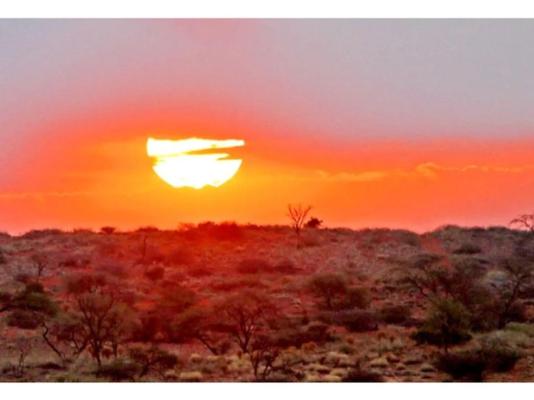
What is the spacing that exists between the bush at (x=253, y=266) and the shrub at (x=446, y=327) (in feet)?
54.2

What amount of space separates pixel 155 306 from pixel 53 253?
16.4 metres

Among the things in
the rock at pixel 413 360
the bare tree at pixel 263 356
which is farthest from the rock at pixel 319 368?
the rock at pixel 413 360

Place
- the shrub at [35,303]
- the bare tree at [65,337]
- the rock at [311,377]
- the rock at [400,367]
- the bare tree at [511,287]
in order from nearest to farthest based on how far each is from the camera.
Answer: the rock at [311,377]
the rock at [400,367]
the bare tree at [65,337]
the bare tree at [511,287]
the shrub at [35,303]

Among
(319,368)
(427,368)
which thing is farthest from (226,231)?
(427,368)

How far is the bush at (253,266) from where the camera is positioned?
4225 cm

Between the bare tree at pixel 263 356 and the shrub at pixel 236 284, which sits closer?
the bare tree at pixel 263 356

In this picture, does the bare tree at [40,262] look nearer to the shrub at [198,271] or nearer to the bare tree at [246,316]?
the shrub at [198,271]

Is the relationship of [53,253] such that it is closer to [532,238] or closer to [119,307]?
[119,307]

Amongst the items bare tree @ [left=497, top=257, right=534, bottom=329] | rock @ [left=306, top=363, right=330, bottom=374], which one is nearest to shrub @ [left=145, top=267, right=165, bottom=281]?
bare tree @ [left=497, top=257, right=534, bottom=329]

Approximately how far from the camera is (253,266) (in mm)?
42750

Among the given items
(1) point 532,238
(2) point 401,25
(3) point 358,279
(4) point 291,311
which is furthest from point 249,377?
(1) point 532,238

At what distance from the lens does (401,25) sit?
31.5m
